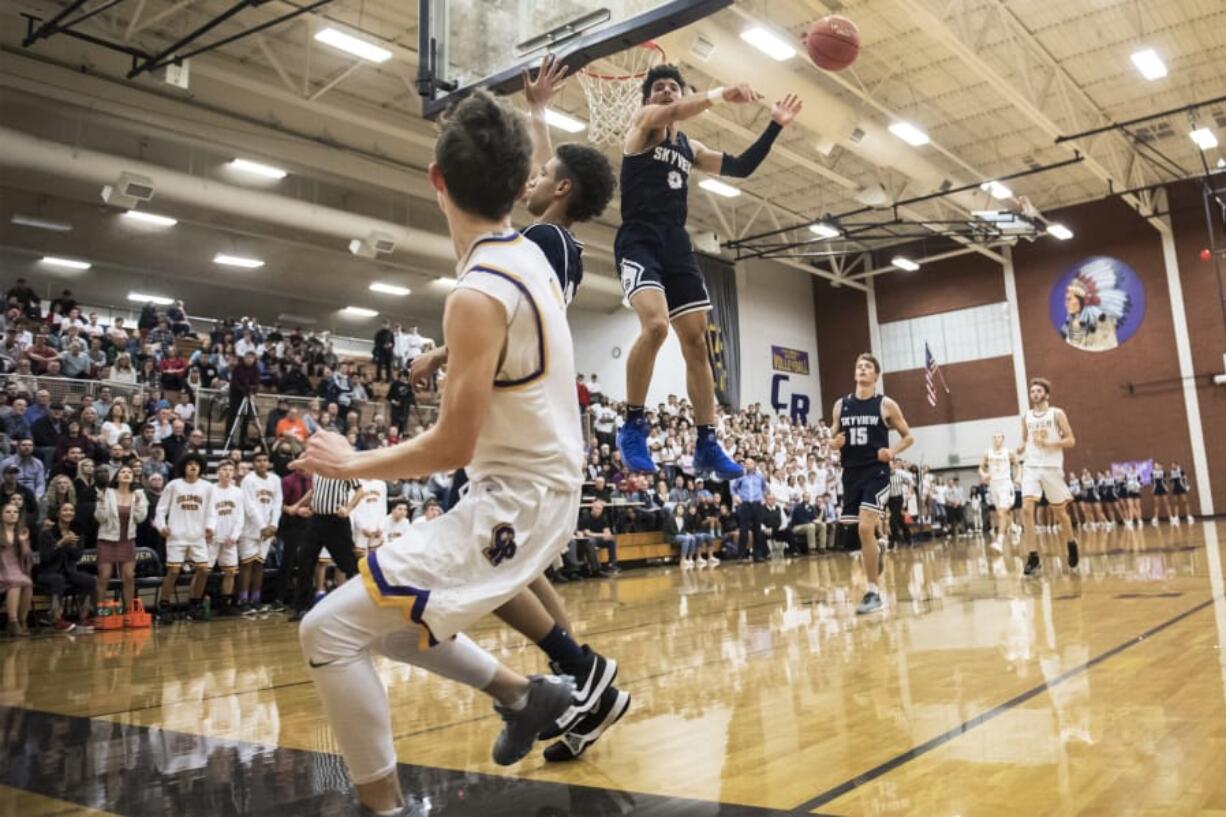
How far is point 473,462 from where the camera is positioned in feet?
7.18

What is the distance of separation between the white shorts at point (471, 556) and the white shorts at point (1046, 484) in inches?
310

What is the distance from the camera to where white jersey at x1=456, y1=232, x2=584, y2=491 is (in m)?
2.11

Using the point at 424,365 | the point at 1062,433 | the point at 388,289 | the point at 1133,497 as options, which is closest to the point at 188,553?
the point at 424,365

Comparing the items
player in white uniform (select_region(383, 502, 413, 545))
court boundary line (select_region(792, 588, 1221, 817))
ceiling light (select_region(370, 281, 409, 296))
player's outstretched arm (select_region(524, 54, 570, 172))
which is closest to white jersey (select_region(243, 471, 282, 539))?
player in white uniform (select_region(383, 502, 413, 545))

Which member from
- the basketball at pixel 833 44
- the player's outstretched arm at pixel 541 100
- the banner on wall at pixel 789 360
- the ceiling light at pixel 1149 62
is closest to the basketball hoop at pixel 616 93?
the basketball at pixel 833 44

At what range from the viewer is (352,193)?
1927 centimetres

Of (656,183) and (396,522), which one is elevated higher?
(656,183)

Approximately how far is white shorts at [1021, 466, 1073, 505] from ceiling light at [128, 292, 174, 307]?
20.0m

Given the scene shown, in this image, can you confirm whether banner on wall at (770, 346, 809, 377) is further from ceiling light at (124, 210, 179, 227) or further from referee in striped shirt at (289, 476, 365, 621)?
referee in striped shirt at (289, 476, 365, 621)

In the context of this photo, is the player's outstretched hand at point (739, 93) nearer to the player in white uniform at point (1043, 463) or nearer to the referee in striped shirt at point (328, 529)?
the referee in striped shirt at point (328, 529)

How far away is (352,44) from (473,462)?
12.6 m

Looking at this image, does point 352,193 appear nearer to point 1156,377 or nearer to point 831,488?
point 831,488

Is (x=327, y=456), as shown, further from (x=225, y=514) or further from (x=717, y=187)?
(x=717, y=187)

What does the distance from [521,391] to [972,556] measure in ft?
40.7
